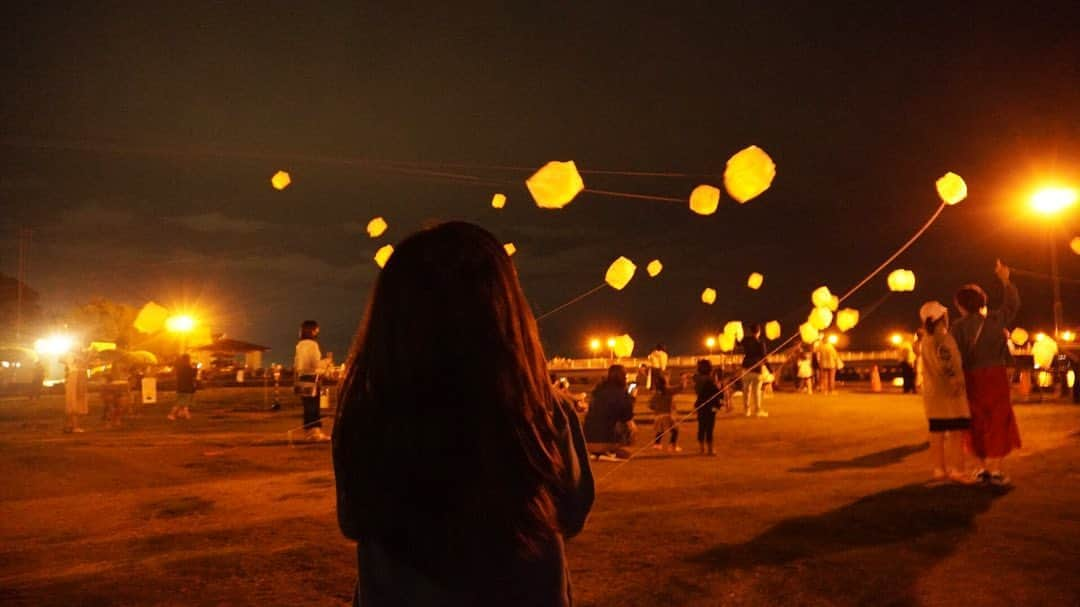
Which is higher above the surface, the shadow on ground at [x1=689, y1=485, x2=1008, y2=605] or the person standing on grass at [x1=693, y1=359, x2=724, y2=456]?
the person standing on grass at [x1=693, y1=359, x2=724, y2=456]

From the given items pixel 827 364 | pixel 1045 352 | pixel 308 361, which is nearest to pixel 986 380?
pixel 308 361

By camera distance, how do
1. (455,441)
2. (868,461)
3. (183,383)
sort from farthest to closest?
(183,383), (868,461), (455,441)

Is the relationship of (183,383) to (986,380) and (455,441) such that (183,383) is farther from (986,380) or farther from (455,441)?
(455,441)

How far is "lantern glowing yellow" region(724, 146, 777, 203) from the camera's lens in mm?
7266

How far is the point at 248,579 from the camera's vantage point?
4.48m

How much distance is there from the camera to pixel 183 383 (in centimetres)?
1588

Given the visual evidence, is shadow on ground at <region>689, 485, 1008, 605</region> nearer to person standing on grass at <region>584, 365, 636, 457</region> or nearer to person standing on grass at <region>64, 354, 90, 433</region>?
person standing on grass at <region>584, 365, 636, 457</region>

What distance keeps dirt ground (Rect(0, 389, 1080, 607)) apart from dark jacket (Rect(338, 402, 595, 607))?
2.53m

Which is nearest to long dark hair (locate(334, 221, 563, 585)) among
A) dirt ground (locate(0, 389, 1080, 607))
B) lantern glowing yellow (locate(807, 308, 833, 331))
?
dirt ground (locate(0, 389, 1080, 607))

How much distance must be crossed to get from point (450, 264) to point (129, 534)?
528cm

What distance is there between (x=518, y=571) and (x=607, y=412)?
7953 millimetres

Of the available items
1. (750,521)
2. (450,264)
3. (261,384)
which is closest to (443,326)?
(450,264)

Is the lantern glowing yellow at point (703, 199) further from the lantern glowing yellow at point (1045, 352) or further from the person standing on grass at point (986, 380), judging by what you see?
the lantern glowing yellow at point (1045, 352)

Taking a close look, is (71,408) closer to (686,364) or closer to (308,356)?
(308,356)
